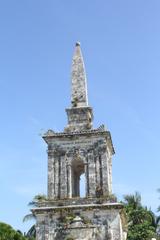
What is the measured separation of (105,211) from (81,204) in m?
1.11

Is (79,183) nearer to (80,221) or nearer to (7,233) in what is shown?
(80,221)

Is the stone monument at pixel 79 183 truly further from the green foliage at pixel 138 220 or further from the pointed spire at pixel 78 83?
the green foliage at pixel 138 220

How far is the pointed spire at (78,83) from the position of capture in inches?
888

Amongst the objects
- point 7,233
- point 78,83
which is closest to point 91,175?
point 78,83

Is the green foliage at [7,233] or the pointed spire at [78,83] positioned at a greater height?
the pointed spire at [78,83]

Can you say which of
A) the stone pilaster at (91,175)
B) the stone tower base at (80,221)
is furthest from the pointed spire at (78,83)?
the stone tower base at (80,221)

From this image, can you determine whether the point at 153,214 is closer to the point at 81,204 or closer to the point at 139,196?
the point at 139,196

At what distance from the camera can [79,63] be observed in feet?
77.0

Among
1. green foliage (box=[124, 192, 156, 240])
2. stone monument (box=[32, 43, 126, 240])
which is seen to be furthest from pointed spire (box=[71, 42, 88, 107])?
green foliage (box=[124, 192, 156, 240])

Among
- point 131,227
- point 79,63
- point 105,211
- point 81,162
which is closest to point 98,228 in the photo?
point 105,211

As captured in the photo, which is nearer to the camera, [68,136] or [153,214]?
[68,136]

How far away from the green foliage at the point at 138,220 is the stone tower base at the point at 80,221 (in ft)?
47.8

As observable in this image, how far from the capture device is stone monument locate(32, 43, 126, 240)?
62.3 feet

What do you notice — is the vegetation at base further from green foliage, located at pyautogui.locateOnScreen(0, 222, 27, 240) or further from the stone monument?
the stone monument
